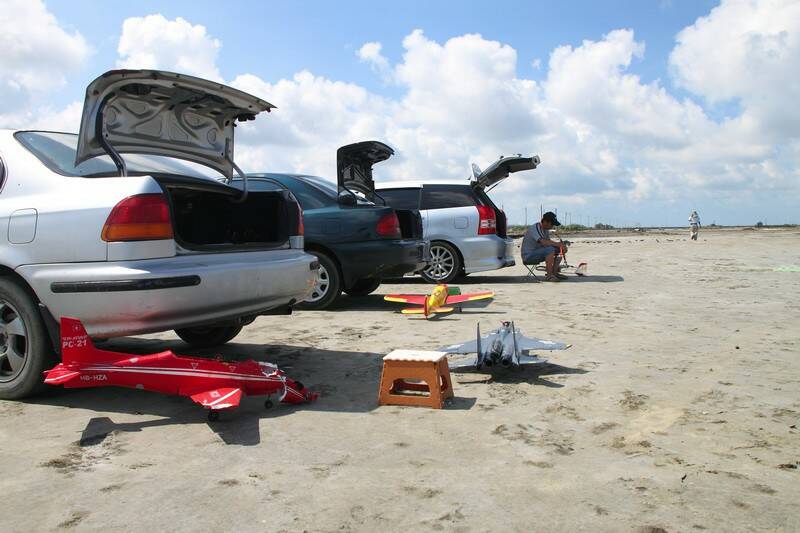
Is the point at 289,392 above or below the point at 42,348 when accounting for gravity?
below

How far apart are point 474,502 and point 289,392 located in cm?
157

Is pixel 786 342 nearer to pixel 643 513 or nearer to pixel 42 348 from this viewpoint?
pixel 643 513

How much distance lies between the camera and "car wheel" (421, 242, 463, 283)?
10.6 m

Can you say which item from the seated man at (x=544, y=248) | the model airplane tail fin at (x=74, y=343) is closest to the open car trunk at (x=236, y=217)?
the model airplane tail fin at (x=74, y=343)

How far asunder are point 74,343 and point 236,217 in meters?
1.74

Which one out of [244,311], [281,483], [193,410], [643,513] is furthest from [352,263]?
[643,513]

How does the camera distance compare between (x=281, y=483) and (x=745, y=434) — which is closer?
(x=281, y=483)

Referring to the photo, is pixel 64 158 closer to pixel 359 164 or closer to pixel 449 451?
pixel 449 451

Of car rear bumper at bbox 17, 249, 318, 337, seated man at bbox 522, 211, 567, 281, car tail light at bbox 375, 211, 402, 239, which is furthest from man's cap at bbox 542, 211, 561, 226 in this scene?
car rear bumper at bbox 17, 249, 318, 337

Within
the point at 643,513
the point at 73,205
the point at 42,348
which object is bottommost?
the point at 643,513

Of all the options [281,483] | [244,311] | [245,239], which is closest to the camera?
[281,483]

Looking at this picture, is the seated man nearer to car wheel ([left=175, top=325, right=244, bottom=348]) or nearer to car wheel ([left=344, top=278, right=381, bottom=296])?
car wheel ([left=344, top=278, right=381, bottom=296])

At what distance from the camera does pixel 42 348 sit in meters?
3.79

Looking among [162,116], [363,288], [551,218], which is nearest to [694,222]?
[551,218]
